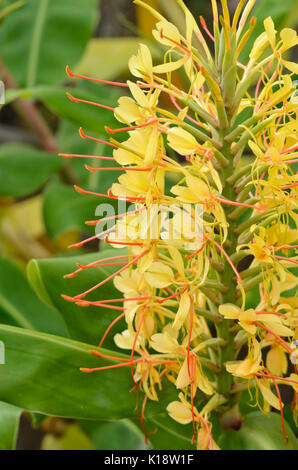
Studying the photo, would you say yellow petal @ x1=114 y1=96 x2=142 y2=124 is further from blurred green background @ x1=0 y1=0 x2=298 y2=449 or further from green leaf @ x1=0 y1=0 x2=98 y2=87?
green leaf @ x1=0 y1=0 x2=98 y2=87

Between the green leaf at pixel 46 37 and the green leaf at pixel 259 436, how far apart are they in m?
0.75

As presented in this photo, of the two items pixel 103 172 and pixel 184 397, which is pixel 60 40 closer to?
pixel 103 172

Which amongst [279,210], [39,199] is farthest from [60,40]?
[279,210]

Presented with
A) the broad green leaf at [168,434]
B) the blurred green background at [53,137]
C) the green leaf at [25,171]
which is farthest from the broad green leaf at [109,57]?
the broad green leaf at [168,434]

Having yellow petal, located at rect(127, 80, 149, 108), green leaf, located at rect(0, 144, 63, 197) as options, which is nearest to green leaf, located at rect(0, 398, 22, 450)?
yellow petal, located at rect(127, 80, 149, 108)

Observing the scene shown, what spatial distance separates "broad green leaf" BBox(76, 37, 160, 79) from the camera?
4.16 ft

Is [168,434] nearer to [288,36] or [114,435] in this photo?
[114,435]

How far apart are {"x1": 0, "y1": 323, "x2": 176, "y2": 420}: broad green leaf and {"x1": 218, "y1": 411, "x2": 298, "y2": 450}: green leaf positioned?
96mm

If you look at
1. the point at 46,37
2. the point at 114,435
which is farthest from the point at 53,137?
the point at 114,435

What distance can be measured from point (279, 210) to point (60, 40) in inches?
30.8

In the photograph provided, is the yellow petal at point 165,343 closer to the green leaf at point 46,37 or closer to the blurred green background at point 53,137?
the blurred green background at point 53,137

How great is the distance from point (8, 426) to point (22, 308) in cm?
31
